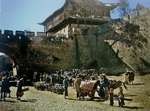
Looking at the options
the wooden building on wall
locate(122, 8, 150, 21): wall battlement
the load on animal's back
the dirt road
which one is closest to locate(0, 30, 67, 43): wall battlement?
the wooden building on wall

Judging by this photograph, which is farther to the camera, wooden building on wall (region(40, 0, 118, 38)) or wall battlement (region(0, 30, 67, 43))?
wooden building on wall (region(40, 0, 118, 38))

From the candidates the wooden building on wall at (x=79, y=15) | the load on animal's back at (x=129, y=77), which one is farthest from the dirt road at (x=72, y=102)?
the wooden building on wall at (x=79, y=15)

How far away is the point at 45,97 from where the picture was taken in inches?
156

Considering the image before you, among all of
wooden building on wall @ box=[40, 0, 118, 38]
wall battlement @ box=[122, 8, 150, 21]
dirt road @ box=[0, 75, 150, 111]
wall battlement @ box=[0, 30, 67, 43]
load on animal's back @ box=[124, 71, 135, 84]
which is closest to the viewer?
dirt road @ box=[0, 75, 150, 111]

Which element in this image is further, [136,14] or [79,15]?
[79,15]

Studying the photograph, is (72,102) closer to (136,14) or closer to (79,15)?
(136,14)

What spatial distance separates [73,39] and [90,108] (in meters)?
2.57

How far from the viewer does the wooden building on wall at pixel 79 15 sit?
24.8 ft

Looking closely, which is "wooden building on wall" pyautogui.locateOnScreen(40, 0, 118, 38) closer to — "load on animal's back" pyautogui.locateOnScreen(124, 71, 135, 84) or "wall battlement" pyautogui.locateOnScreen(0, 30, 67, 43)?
"wall battlement" pyautogui.locateOnScreen(0, 30, 67, 43)

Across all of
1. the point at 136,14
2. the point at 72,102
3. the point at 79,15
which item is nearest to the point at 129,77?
the point at 72,102

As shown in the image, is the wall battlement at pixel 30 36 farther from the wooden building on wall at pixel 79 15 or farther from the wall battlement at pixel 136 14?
the wall battlement at pixel 136 14

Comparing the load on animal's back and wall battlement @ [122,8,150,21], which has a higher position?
→ wall battlement @ [122,8,150,21]

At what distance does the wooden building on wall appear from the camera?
7551mm

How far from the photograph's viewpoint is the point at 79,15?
800cm
